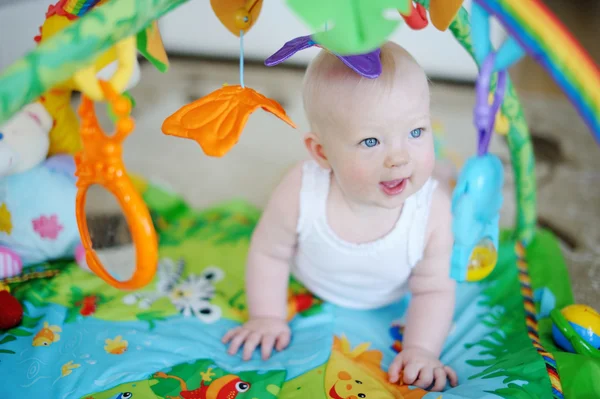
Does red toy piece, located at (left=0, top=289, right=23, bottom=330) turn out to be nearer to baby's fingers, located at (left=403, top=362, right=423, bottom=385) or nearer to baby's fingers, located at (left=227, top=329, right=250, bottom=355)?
baby's fingers, located at (left=227, top=329, right=250, bottom=355)

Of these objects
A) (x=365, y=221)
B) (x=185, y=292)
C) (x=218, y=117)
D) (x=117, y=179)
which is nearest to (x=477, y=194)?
(x=365, y=221)

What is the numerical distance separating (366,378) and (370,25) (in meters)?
0.51

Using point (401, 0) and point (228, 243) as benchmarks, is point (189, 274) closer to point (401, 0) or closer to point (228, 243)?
point (228, 243)

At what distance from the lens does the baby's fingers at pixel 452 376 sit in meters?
0.83

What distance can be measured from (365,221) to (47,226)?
551mm

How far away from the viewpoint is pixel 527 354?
84 cm

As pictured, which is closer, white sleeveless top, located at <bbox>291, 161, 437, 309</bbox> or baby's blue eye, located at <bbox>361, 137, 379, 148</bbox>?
baby's blue eye, located at <bbox>361, 137, 379, 148</bbox>

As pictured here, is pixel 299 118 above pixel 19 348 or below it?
above

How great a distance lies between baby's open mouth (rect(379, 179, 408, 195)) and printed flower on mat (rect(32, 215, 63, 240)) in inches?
22.9

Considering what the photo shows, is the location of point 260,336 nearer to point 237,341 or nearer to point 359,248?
point 237,341

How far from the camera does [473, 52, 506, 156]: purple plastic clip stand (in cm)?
62

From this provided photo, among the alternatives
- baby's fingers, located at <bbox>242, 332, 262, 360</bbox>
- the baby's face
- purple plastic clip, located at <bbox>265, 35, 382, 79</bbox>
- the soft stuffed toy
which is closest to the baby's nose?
the baby's face

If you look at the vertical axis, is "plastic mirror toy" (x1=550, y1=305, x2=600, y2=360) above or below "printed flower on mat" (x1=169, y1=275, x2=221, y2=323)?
above

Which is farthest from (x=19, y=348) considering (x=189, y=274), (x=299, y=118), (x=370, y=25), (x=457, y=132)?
(x=457, y=132)
